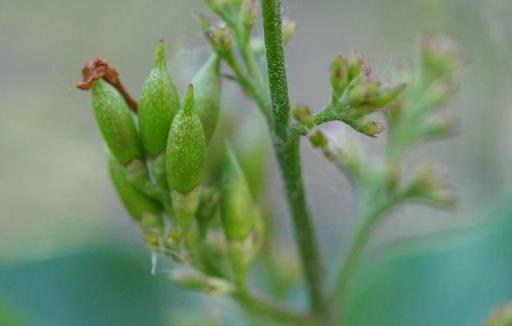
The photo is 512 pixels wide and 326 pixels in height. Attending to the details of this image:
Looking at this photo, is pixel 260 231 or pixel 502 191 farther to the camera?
pixel 502 191

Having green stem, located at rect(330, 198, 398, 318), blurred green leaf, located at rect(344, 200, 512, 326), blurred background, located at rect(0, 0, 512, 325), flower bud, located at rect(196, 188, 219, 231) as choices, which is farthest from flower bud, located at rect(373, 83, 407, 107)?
blurred green leaf, located at rect(344, 200, 512, 326)

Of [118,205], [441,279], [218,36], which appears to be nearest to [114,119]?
[218,36]

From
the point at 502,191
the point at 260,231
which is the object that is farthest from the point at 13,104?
the point at 260,231

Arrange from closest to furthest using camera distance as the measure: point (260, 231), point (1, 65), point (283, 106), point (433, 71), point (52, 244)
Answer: point (283, 106) → point (260, 231) → point (433, 71) → point (52, 244) → point (1, 65)

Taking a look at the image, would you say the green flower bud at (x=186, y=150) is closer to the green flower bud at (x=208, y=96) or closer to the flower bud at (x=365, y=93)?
the green flower bud at (x=208, y=96)

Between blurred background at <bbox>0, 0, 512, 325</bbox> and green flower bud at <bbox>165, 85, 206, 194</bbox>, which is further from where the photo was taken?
blurred background at <bbox>0, 0, 512, 325</bbox>

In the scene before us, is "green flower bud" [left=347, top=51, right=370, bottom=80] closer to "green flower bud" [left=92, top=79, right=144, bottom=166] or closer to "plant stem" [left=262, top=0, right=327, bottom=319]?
"plant stem" [left=262, top=0, right=327, bottom=319]

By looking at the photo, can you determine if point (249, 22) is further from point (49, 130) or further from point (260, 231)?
point (49, 130)
